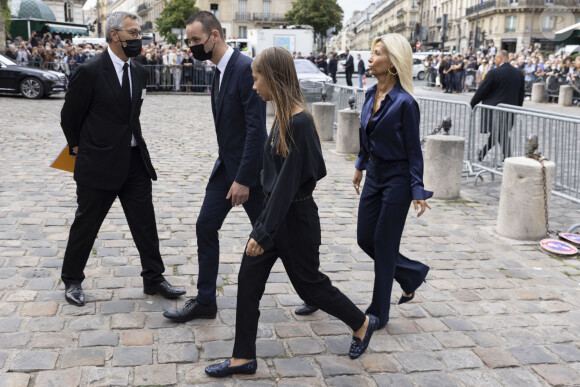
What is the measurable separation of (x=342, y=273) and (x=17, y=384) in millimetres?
2708

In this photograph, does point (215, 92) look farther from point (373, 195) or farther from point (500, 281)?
point (500, 281)

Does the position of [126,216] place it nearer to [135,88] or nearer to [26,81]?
[135,88]

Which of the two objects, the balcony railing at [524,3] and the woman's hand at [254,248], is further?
the balcony railing at [524,3]

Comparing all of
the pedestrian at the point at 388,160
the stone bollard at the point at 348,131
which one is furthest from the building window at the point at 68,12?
the pedestrian at the point at 388,160

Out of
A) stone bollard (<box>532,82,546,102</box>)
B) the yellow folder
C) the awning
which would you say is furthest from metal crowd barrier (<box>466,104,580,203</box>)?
the awning

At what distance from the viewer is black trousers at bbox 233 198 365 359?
131 inches

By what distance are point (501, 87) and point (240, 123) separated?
Result: 6641mm

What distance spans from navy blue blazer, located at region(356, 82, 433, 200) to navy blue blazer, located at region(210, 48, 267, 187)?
709mm

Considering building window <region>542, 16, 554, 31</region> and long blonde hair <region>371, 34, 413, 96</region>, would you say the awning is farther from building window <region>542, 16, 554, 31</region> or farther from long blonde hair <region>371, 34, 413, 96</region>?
long blonde hair <region>371, 34, 413, 96</region>

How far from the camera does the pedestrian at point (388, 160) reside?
3815mm

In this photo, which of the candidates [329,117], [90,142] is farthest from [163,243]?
[329,117]

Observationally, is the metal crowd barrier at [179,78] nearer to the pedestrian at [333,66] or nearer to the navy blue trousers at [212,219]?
the pedestrian at [333,66]

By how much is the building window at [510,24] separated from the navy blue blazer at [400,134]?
79818 mm

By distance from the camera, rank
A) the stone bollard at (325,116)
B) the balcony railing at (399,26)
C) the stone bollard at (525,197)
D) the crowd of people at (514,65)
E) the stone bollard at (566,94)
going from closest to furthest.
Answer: the stone bollard at (525,197) < the stone bollard at (325,116) < the stone bollard at (566,94) < the crowd of people at (514,65) < the balcony railing at (399,26)
